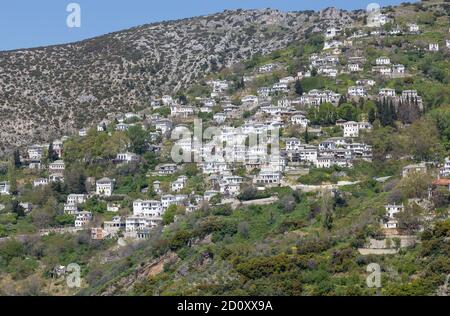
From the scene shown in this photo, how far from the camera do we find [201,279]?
3259 centimetres

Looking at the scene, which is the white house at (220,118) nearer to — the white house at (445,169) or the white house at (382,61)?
the white house at (382,61)

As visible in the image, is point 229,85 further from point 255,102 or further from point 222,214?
point 222,214

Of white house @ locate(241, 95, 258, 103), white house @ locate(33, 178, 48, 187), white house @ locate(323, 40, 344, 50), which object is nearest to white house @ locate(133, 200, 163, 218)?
white house @ locate(33, 178, 48, 187)

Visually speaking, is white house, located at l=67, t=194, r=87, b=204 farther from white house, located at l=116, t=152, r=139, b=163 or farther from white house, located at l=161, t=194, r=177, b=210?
white house, located at l=161, t=194, r=177, b=210

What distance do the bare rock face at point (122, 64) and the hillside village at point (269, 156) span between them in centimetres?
581

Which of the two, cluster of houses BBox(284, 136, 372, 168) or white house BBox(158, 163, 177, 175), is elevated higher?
cluster of houses BBox(284, 136, 372, 168)

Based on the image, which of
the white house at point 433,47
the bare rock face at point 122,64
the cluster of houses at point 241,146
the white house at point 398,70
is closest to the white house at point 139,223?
the cluster of houses at point 241,146

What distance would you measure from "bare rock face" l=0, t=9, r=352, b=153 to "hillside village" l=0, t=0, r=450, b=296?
5.81 meters

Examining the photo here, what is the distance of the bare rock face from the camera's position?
70.2 meters

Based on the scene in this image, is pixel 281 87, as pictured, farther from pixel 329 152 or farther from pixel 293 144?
pixel 329 152

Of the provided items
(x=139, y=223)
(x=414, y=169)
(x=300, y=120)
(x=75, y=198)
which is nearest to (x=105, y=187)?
(x=75, y=198)

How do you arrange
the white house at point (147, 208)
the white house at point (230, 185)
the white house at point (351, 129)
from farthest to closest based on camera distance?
the white house at point (351, 129) < the white house at point (147, 208) < the white house at point (230, 185)

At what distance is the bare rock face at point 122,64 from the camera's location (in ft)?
230
